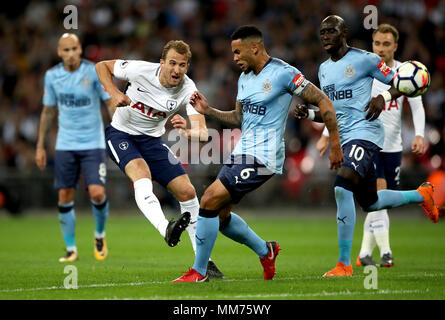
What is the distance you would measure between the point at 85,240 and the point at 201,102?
23.3 feet

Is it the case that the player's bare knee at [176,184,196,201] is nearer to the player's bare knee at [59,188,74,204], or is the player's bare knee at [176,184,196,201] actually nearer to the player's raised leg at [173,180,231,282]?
the player's raised leg at [173,180,231,282]

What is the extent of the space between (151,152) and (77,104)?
274 cm

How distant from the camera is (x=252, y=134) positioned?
7793 mm

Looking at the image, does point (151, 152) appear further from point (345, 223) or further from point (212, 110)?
point (345, 223)

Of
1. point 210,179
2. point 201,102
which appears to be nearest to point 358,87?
point 201,102

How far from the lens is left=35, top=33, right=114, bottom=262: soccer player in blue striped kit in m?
11.2

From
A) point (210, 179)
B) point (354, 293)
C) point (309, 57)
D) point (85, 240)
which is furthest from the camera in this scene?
point (309, 57)

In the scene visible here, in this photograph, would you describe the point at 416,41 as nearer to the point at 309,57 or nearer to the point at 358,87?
the point at 309,57

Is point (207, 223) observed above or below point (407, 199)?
below

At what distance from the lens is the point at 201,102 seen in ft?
26.2

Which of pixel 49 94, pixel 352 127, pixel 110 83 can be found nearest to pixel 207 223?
pixel 110 83

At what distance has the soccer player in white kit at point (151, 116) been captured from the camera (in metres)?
8.53

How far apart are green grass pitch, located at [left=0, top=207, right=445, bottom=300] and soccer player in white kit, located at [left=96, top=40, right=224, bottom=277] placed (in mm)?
1045

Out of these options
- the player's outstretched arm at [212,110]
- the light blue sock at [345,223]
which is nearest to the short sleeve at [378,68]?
the light blue sock at [345,223]
